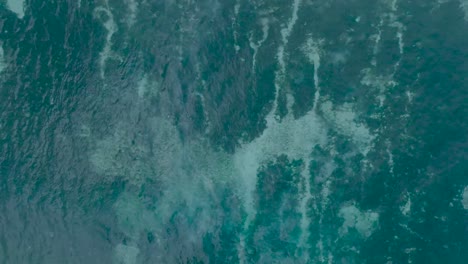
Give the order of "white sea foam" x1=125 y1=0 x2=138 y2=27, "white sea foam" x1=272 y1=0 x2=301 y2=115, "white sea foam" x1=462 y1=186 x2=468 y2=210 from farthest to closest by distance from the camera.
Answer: "white sea foam" x1=272 y1=0 x2=301 y2=115 < "white sea foam" x1=125 y1=0 x2=138 y2=27 < "white sea foam" x1=462 y1=186 x2=468 y2=210

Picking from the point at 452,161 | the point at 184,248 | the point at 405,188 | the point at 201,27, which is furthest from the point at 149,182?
the point at 452,161

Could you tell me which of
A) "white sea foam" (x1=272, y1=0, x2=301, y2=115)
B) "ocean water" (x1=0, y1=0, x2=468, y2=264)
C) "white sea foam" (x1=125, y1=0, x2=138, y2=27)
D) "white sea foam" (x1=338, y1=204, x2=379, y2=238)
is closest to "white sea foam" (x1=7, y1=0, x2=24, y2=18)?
"ocean water" (x1=0, y1=0, x2=468, y2=264)

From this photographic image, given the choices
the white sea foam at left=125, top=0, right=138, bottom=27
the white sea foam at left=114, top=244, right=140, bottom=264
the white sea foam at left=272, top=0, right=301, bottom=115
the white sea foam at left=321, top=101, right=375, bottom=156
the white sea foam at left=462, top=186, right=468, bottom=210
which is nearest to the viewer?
the white sea foam at left=462, top=186, right=468, bottom=210

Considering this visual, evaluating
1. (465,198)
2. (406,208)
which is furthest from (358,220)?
(465,198)

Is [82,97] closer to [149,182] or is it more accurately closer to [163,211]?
[149,182]

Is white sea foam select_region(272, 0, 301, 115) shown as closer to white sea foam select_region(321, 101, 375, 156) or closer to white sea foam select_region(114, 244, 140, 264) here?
white sea foam select_region(321, 101, 375, 156)

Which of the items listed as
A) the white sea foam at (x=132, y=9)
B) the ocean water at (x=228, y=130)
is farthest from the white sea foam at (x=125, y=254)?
the white sea foam at (x=132, y=9)

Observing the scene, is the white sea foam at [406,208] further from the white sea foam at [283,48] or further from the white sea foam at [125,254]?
the white sea foam at [125,254]

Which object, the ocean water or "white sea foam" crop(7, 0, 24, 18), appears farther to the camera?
"white sea foam" crop(7, 0, 24, 18)
